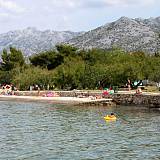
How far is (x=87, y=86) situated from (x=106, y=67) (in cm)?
601

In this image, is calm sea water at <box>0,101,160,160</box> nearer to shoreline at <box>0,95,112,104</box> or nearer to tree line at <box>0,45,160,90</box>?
shoreline at <box>0,95,112,104</box>

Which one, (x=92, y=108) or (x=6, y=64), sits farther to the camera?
(x=6, y=64)

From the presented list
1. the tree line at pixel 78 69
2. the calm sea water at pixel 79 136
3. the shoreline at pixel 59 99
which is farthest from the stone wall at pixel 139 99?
the tree line at pixel 78 69

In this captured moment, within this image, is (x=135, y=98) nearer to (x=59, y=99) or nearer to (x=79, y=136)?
(x=59, y=99)

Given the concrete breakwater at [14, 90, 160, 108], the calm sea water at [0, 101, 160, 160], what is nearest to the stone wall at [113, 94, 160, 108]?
the concrete breakwater at [14, 90, 160, 108]

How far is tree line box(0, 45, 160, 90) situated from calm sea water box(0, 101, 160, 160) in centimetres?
2478

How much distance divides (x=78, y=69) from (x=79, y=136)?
5467cm

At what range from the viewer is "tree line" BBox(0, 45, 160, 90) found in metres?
82.1

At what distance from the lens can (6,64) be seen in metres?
127

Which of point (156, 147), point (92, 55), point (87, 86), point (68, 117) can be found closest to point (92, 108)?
point (68, 117)

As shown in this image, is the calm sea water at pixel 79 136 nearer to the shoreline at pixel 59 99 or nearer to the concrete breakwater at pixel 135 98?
the concrete breakwater at pixel 135 98

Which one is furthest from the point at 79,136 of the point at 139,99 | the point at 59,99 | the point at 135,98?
the point at 59,99

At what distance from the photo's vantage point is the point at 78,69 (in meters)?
91.7

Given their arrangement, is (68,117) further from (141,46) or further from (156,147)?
(141,46)
